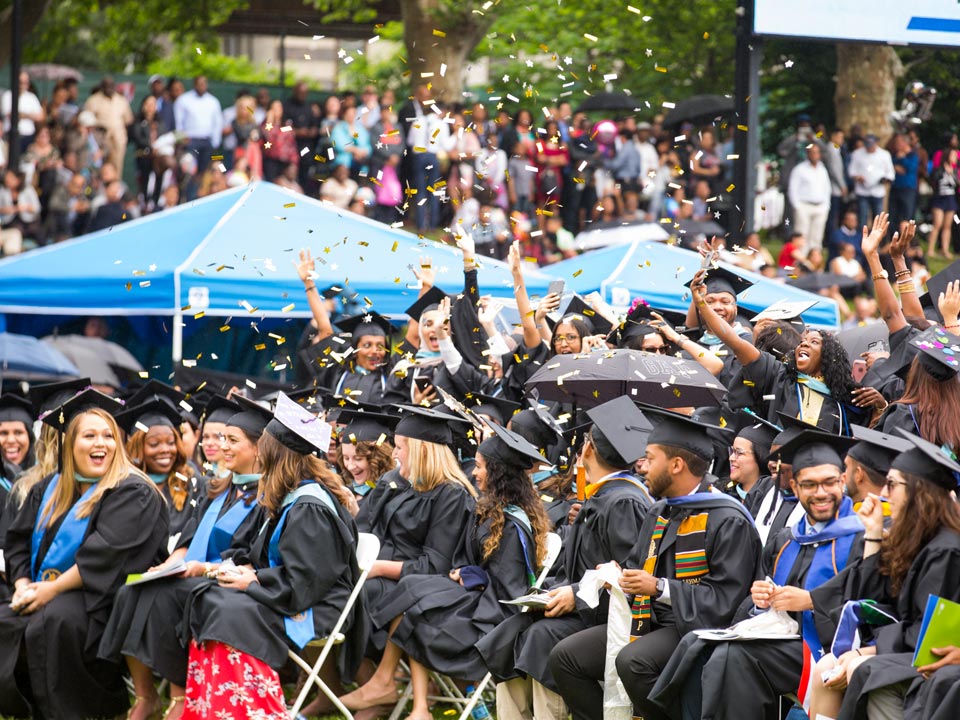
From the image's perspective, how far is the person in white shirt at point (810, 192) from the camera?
64.7 ft

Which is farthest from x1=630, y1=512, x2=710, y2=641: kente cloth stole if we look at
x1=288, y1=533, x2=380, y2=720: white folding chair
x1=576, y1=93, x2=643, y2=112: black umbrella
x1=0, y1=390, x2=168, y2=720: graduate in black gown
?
x1=576, y1=93, x2=643, y2=112: black umbrella

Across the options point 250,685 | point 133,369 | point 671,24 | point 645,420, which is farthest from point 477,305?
point 671,24

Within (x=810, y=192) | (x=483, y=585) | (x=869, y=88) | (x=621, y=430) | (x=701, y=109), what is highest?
(x=869, y=88)

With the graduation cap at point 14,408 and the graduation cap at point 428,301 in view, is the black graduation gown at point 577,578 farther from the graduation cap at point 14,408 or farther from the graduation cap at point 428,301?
the graduation cap at point 14,408

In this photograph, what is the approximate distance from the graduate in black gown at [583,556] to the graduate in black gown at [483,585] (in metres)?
0.35

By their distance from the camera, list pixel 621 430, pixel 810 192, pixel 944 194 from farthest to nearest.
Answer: pixel 944 194 → pixel 810 192 → pixel 621 430

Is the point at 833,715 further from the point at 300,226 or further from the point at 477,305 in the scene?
the point at 300,226

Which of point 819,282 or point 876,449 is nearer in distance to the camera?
point 876,449

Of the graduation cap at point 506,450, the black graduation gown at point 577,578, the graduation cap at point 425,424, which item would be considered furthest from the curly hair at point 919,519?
the graduation cap at point 425,424

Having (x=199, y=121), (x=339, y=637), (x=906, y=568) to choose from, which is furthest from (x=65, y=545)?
(x=199, y=121)

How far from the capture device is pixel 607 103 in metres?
22.4

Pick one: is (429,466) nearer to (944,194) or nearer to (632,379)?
(632,379)

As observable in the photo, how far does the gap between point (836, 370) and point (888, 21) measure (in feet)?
22.2

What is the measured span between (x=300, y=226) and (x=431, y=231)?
6033 mm
